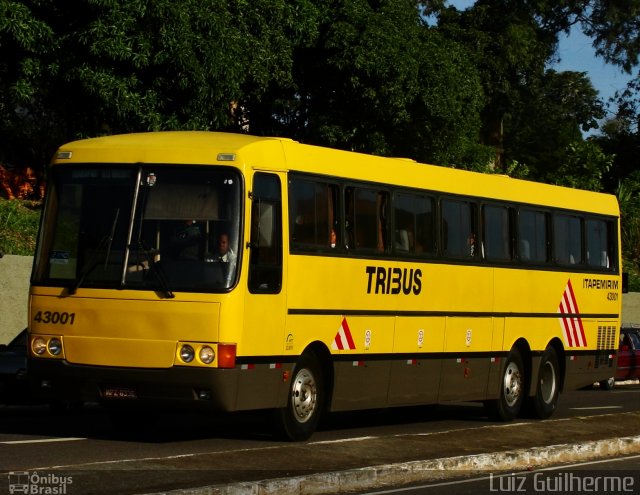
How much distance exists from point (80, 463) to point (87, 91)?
47.1 ft

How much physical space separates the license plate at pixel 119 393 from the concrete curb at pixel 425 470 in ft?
9.91

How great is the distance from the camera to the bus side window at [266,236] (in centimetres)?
1415

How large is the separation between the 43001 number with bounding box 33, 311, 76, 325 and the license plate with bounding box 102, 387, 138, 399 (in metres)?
0.79

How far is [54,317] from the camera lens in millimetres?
14281

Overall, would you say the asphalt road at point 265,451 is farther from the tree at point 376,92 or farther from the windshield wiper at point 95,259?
the tree at point 376,92

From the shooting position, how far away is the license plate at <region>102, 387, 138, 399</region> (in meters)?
13.9

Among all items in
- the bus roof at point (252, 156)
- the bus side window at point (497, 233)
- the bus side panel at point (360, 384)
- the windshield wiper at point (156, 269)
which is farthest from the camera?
the bus side window at point (497, 233)

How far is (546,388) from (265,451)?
341 inches

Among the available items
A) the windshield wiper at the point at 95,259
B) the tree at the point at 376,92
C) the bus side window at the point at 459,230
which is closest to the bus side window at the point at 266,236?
the windshield wiper at the point at 95,259

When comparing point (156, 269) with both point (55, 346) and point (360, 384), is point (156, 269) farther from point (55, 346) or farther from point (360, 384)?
point (360, 384)

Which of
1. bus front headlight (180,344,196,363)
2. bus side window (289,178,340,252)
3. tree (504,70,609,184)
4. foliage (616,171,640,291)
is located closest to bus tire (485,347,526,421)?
bus side window (289,178,340,252)

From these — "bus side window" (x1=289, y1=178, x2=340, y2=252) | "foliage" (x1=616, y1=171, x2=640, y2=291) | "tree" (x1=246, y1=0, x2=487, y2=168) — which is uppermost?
"tree" (x1=246, y1=0, x2=487, y2=168)

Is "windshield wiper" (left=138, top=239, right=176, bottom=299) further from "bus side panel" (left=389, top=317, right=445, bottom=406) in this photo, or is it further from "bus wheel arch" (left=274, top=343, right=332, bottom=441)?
"bus side panel" (left=389, top=317, right=445, bottom=406)

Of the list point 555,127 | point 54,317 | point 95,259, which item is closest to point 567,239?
point 95,259
